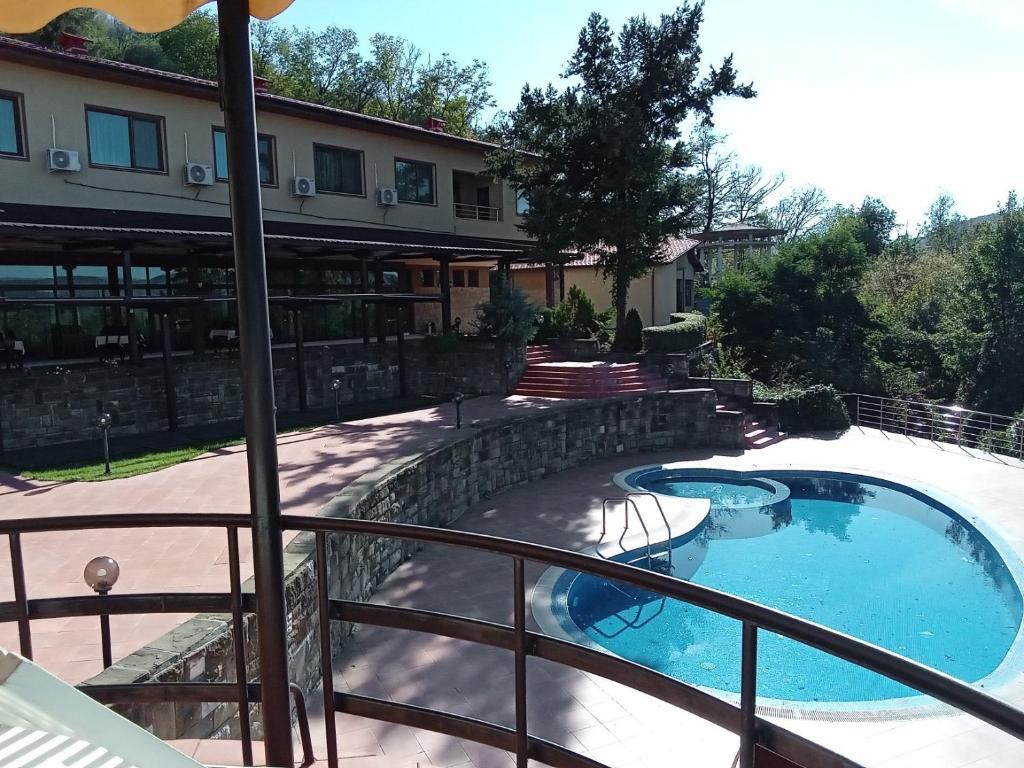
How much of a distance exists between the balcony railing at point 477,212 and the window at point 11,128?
38.8ft

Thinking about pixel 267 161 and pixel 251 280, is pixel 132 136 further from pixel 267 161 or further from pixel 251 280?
pixel 251 280

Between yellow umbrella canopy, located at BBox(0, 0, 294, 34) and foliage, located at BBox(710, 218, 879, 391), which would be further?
foliage, located at BBox(710, 218, 879, 391)

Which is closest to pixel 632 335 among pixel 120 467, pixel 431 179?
pixel 431 179

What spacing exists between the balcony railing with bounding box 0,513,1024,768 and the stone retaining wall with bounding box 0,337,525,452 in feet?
23.6

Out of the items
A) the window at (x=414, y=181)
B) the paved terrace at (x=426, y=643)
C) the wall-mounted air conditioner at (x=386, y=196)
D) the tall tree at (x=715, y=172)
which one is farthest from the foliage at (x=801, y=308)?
the tall tree at (x=715, y=172)

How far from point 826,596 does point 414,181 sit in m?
16.8

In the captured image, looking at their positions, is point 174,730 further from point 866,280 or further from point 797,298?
point 866,280

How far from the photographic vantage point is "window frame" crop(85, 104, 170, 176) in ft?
50.4

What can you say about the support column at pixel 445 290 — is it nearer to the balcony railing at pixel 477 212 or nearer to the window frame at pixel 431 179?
the window frame at pixel 431 179

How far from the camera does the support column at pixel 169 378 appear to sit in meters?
13.3

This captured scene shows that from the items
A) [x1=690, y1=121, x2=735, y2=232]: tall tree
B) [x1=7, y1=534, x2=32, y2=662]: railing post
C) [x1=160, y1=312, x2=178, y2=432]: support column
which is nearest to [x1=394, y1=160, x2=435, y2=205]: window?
Result: [x1=160, y1=312, x2=178, y2=432]: support column

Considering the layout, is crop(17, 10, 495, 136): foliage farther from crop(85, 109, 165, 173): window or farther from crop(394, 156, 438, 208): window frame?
crop(85, 109, 165, 173): window

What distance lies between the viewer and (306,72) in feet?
130

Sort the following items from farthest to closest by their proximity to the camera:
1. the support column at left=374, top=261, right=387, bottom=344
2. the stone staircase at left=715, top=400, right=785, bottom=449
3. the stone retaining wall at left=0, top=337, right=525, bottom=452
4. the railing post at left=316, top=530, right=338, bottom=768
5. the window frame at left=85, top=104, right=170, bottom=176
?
1. the support column at left=374, top=261, right=387, bottom=344
2. the stone staircase at left=715, top=400, right=785, bottom=449
3. the window frame at left=85, top=104, right=170, bottom=176
4. the stone retaining wall at left=0, top=337, right=525, bottom=452
5. the railing post at left=316, top=530, right=338, bottom=768
